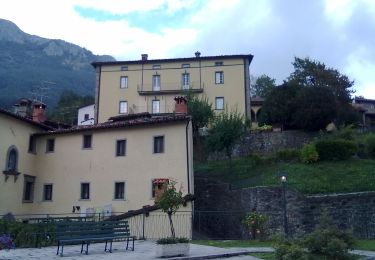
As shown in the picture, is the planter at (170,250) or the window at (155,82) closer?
the planter at (170,250)

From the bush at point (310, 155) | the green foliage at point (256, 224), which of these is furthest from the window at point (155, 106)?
the green foliage at point (256, 224)

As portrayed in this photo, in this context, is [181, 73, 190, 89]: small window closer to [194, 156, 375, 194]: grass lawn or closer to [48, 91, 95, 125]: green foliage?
[194, 156, 375, 194]: grass lawn

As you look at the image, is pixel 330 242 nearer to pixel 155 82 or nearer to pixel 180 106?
pixel 180 106

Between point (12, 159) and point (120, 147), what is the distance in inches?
286

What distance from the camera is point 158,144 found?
2784 centimetres

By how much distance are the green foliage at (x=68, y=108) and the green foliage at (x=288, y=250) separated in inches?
2050

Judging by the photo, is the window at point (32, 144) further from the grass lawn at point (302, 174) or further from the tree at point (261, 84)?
the tree at point (261, 84)

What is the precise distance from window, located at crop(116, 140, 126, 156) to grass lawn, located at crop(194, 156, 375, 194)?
24.7 ft

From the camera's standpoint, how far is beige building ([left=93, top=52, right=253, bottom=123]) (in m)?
50.3

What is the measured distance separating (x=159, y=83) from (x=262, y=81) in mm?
26889

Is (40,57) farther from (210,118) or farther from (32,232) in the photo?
(32,232)

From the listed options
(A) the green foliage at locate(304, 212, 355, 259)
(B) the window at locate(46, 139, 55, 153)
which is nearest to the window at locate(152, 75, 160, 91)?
(B) the window at locate(46, 139, 55, 153)

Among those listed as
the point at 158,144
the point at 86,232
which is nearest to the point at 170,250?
the point at 86,232

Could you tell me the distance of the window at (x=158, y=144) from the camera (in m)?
27.7
